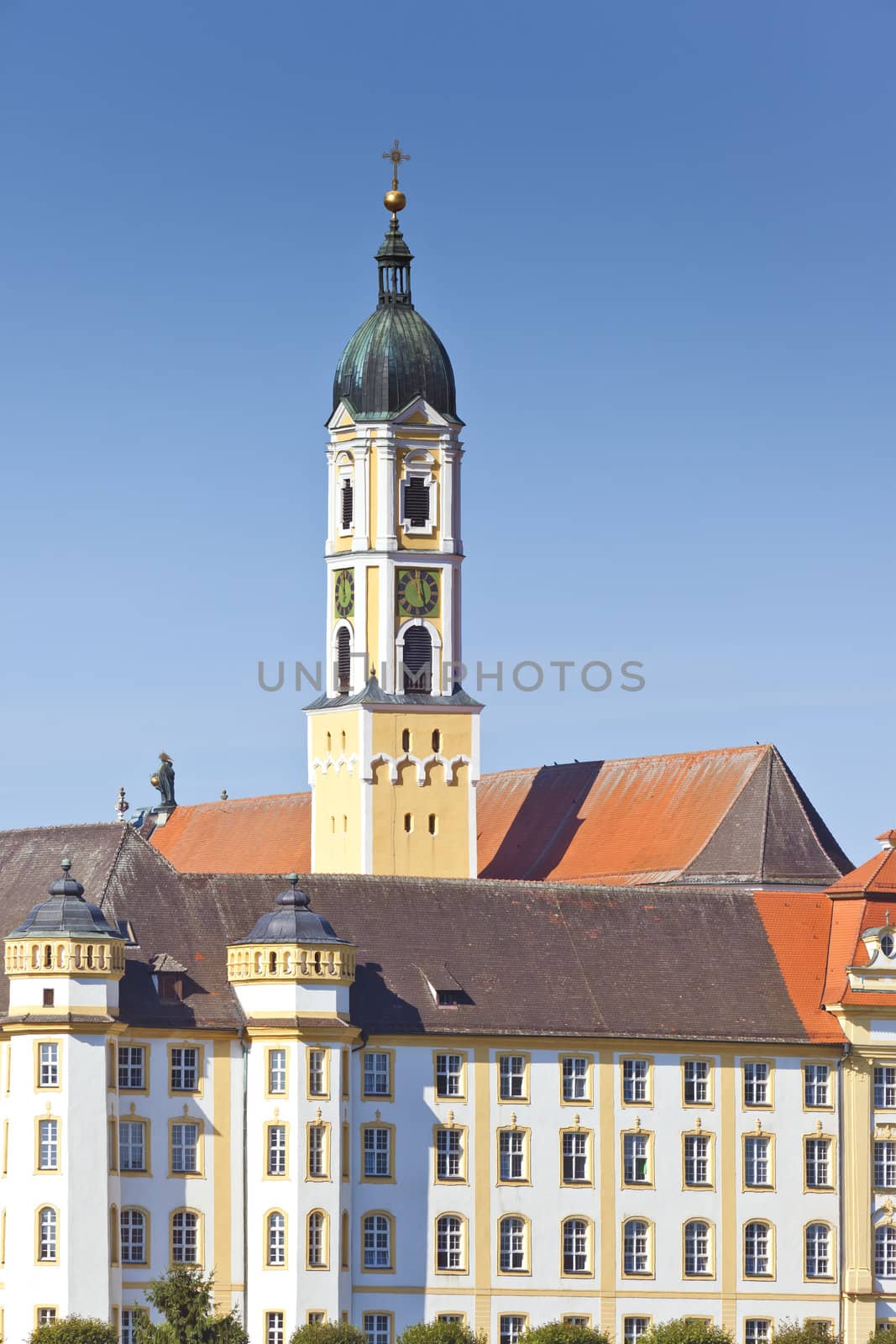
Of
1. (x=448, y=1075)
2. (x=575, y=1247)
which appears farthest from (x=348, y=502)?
(x=575, y=1247)

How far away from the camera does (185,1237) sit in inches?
4990

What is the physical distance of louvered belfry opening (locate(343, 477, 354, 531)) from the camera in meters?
155

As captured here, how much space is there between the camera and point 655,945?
447 feet

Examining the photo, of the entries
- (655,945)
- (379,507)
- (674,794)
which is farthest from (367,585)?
(655,945)

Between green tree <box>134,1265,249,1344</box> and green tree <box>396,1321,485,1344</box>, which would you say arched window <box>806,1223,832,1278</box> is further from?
green tree <box>134,1265,249,1344</box>

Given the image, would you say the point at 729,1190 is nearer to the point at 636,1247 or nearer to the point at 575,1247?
the point at 636,1247

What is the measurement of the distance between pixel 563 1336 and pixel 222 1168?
1212 centimetres

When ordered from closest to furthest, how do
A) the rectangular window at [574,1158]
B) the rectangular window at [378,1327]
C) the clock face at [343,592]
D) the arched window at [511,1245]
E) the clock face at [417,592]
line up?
the rectangular window at [378,1327], the arched window at [511,1245], the rectangular window at [574,1158], the clock face at [417,592], the clock face at [343,592]

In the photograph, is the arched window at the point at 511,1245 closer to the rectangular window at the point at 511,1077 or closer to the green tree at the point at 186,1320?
the rectangular window at the point at 511,1077

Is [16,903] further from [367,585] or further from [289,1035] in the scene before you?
[367,585]

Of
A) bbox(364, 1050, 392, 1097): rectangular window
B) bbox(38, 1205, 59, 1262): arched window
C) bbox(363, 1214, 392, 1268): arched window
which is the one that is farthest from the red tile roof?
bbox(38, 1205, 59, 1262): arched window

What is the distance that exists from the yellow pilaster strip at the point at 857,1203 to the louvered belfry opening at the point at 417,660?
89.6ft

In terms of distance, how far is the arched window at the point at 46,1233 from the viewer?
124 meters

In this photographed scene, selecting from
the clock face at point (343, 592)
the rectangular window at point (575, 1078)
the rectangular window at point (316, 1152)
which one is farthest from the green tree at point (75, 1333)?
the clock face at point (343, 592)
